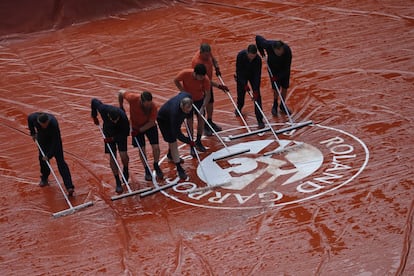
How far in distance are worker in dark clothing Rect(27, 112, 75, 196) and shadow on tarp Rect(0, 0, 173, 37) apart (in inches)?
301

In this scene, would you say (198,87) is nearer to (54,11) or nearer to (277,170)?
(277,170)

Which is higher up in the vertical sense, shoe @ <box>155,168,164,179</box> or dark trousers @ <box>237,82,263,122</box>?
dark trousers @ <box>237,82,263,122</box>

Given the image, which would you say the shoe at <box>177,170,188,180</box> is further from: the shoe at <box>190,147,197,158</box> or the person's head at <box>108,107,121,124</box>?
the person's head at <box>108,107,121,124</box>

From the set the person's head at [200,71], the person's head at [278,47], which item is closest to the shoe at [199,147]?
the person's head at [200,71]

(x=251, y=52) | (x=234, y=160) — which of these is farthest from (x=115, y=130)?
(x=251, y=52)

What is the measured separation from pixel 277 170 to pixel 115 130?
→ 2368 millimetres

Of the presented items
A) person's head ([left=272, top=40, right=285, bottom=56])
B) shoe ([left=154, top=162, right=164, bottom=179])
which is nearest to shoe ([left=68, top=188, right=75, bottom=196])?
shoe ([left=154, top=162, right=164, bottom=179])

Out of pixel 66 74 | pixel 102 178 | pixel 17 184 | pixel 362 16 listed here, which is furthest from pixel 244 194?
pixel 362 16

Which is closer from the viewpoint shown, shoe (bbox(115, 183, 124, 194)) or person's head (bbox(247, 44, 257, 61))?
shoe (bbox(115, 183, 124, 194))

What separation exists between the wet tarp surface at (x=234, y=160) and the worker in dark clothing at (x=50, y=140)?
1.14 ft

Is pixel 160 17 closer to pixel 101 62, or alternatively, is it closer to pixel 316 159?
pixel 101 62

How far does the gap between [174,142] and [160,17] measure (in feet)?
25.4

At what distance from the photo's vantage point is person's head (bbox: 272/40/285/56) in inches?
Result: 460

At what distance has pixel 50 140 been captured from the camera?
10609 millimetres
